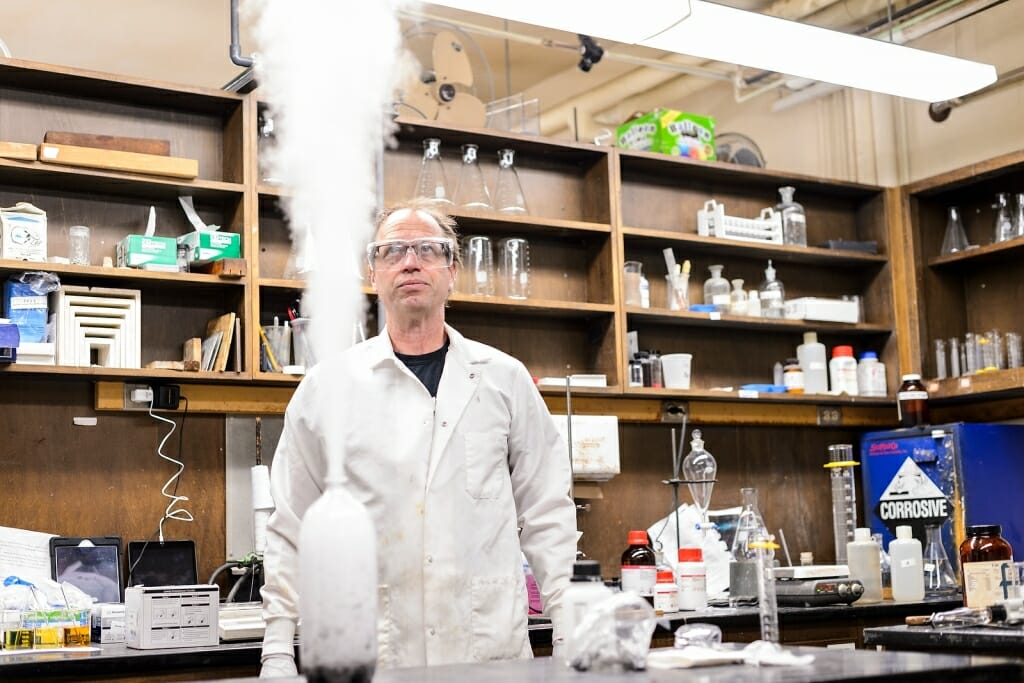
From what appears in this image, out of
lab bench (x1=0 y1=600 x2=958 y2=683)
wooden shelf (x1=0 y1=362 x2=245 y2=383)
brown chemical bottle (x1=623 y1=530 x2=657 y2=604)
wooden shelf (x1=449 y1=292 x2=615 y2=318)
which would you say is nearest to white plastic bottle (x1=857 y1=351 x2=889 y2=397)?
wooden shelf (x1=449 y1=292 x2=615 y2=318)

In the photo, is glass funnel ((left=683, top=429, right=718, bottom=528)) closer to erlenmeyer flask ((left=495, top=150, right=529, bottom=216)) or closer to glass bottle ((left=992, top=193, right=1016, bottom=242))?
erlenmeyer flask ((left=495, top=150, right=529, bottom=216))

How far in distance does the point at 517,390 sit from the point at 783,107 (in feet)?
11.7

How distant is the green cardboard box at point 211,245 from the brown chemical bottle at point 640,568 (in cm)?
149

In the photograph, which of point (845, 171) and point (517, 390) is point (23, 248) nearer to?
point (517, 390)

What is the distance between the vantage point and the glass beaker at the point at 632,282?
4.46 metres

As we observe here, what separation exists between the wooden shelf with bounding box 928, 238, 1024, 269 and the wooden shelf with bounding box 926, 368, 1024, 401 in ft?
1.52

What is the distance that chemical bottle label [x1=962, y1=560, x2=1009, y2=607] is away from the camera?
2754 millimetres

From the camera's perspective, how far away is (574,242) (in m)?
4.59

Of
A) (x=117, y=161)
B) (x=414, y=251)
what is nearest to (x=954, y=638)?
(x=414, y=251)

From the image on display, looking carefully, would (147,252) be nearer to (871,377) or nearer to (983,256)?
(871,377)

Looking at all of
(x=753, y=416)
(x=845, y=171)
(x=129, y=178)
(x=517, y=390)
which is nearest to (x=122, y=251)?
(x=129, y=178)

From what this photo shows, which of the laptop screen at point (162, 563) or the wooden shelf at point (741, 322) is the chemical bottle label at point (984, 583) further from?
the laptop screen at point (162, 563)

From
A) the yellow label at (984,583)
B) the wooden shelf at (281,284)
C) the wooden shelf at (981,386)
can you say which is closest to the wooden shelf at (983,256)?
the wooden shelf at (981,386)

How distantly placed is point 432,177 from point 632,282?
835mm
